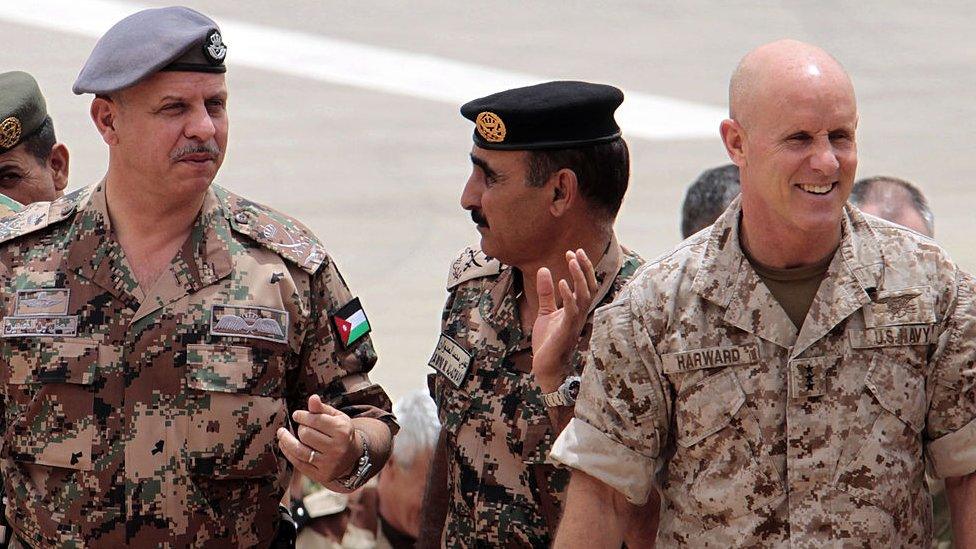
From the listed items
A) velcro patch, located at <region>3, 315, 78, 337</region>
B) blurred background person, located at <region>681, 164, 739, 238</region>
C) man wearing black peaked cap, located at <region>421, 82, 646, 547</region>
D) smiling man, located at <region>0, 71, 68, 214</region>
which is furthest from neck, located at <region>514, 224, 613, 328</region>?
smiling man, located at <region>0, 71, 68, 214</region>

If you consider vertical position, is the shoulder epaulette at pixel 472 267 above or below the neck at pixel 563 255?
below

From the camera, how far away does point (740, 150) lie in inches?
140

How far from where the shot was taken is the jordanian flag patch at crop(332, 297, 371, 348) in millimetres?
4281

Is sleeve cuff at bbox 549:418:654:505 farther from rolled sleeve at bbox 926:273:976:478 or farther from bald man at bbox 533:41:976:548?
rolled sleeve at bbox 926:273:976:478

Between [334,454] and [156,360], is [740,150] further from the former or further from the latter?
[156,360]

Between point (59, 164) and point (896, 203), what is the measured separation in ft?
9.11

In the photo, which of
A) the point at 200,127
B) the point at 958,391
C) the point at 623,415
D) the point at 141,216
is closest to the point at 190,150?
the point at 200,127

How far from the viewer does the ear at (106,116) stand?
4270mm

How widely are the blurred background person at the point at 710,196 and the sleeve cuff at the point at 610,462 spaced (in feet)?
7.04

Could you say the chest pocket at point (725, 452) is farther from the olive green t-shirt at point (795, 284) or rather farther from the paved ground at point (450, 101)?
the paved ground at point (450, 101)

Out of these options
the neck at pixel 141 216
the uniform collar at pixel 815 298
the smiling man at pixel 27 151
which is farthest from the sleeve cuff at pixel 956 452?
the smiling man at pixel 27 151

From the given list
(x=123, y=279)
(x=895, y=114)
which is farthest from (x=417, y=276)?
(x=123, y=279)

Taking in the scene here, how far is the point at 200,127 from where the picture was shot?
165 inches

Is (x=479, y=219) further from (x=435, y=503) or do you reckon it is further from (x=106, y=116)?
(x=106, y=116)
